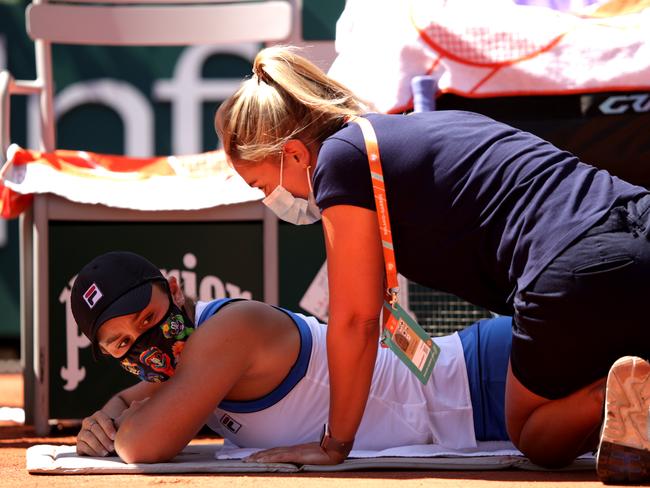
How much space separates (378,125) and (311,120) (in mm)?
152

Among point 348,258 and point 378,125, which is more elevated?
point 378,125

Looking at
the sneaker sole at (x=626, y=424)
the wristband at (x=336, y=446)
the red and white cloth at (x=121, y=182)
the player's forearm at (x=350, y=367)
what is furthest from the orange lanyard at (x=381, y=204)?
the red and white cloth at (x=121, y=182)

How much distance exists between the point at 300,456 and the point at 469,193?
2.37ft

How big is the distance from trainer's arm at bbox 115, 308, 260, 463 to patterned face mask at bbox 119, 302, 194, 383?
0.05 metres

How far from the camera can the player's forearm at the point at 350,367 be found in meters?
2.43

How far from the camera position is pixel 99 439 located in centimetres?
277

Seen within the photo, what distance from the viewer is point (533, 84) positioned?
129 inches

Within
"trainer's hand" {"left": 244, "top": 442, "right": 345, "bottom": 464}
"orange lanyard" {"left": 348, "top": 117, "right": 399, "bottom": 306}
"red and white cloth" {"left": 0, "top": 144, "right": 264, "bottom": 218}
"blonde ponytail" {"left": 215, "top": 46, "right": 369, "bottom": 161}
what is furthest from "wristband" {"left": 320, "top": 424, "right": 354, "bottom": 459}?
"red and white cloth" {"left": 0, "top": 144, "right": 264, "bottom": 218}

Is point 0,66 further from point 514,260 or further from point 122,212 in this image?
point 514,260

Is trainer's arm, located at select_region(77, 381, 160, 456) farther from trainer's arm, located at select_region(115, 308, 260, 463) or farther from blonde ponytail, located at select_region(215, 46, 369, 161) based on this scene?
blonde ponytail, located at select_region(215, 46, 369, 161)

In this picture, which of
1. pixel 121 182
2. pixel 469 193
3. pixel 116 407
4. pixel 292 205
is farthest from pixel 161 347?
pixel 121 182

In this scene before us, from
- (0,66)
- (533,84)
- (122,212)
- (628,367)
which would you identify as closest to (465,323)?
(533,84)

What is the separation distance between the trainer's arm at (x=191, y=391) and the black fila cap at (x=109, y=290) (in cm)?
17

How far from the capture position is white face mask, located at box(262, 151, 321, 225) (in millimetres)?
2580
